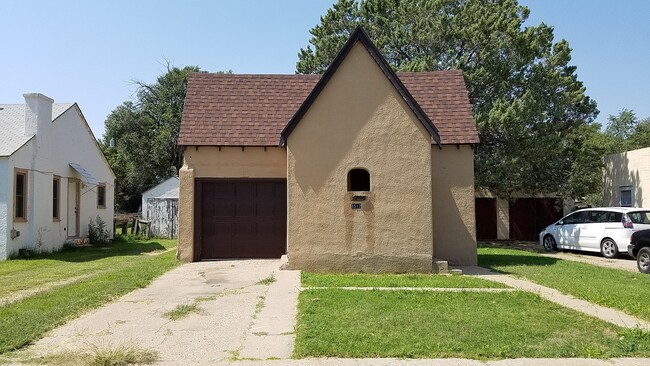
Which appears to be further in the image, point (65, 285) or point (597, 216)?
point (597, 216)

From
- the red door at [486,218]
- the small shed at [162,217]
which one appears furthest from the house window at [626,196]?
the small shed at [162,217]

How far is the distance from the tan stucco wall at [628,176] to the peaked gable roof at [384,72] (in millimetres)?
13796

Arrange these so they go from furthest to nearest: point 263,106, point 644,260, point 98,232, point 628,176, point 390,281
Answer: point 628,176
point 98,232
point 263,106
point 644,260
point 390,281

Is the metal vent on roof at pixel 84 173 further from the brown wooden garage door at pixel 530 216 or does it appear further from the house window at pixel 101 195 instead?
the brown wooden garage door at pixel 530 216

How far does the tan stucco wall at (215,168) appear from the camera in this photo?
51.6ft

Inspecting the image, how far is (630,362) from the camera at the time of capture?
20.7 feet

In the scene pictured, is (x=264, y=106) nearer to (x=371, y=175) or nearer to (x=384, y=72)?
(x=384, y=72)

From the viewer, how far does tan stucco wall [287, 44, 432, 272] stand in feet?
45.6

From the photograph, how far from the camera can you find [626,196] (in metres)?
24.6

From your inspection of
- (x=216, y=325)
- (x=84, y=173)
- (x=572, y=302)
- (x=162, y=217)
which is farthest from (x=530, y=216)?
(x=216, y=325)

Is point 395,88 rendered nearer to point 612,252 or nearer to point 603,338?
point 603,338

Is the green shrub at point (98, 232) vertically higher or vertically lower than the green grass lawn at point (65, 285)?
higher

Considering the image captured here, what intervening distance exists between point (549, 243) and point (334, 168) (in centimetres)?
1232

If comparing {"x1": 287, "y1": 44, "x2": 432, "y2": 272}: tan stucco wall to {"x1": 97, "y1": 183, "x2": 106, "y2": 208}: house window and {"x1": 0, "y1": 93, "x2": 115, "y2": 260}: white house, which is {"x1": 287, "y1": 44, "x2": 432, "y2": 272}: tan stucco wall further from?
{"x1": 97, "y1": 183, "x2": 106, "y2": 208}: house window
